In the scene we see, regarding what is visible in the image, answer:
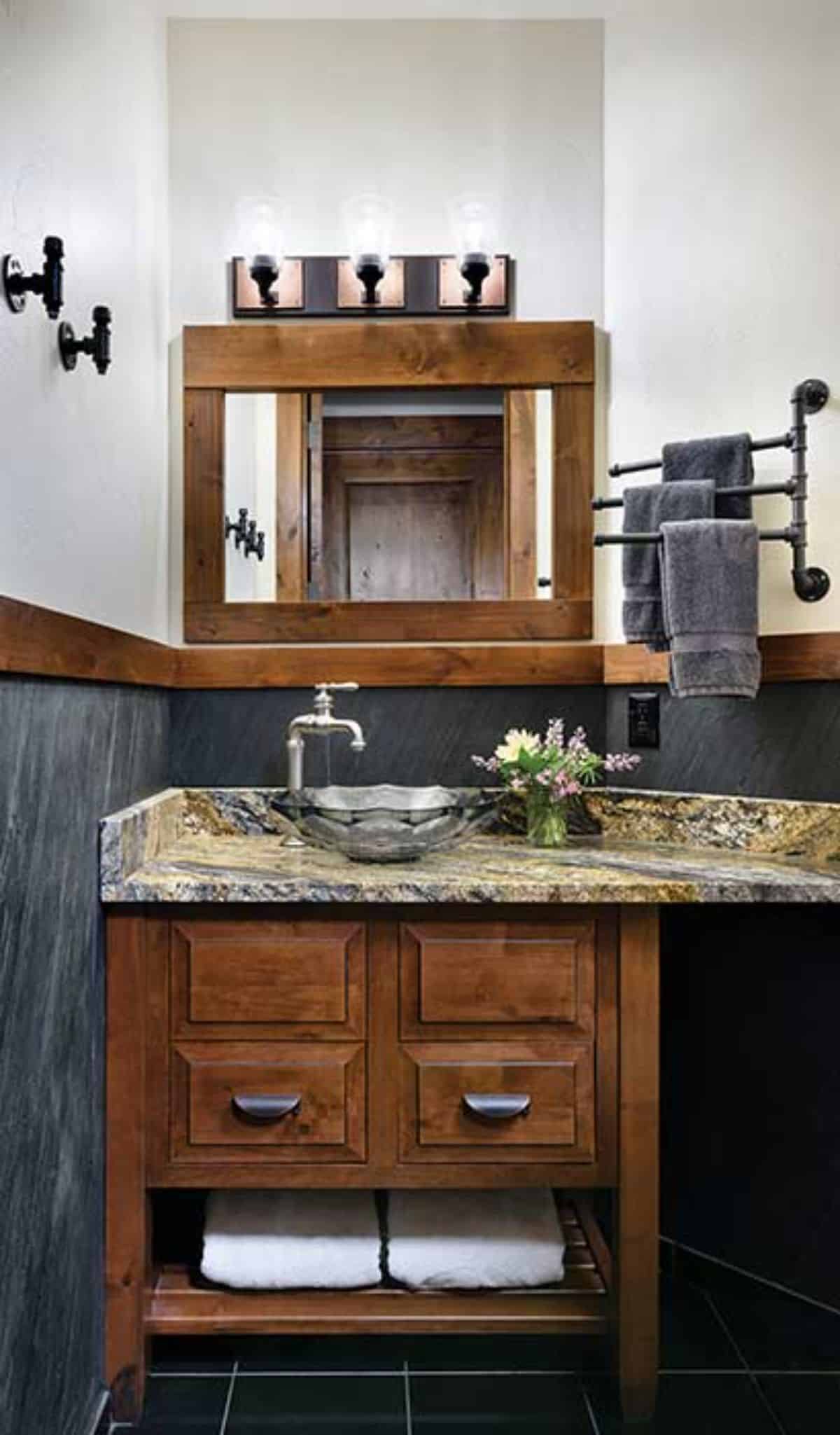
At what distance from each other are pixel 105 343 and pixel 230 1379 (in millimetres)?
1669

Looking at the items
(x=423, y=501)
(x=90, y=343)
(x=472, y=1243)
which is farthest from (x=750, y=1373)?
(x=90, y=343)

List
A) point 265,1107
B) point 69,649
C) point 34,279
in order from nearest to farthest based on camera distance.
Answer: point 34,279 < point 69,649 < point 265,1107

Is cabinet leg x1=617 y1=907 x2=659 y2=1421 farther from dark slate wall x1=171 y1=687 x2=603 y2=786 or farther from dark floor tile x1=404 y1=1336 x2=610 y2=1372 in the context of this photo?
dark slate wall x1=171 y1=687 x2=603 y2=786

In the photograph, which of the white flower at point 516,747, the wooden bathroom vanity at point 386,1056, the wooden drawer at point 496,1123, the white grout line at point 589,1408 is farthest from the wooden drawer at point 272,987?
the white grout line at point 589,1408

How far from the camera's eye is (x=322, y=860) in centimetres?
170

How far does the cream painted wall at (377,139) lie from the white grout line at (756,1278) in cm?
146

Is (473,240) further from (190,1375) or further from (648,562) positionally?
(190,1375)

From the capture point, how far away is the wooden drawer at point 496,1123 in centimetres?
148

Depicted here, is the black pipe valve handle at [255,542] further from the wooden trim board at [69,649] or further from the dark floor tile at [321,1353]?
the dark floor tile at [321,1353]

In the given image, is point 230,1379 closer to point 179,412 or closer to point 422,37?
point 179,412

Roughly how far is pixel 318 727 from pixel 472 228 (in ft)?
3.69

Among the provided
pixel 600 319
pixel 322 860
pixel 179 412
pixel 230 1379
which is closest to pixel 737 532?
pixel 600 319

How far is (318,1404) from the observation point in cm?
151

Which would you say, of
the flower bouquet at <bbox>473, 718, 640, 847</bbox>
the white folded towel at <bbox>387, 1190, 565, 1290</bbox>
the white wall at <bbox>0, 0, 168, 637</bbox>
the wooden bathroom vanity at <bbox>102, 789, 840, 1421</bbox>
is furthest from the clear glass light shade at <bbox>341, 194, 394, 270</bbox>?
the white folded towel at <bbox>387, 1190, 565, 1290</bbox>
